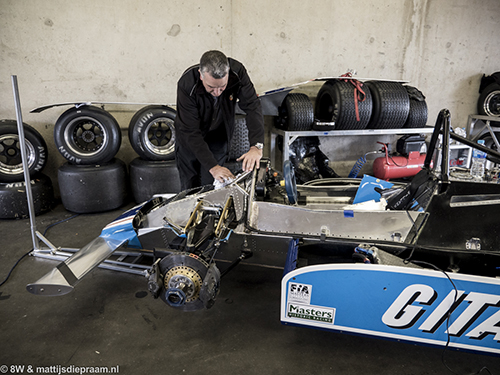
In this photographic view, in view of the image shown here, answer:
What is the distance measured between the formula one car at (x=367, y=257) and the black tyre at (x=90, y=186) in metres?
1.59

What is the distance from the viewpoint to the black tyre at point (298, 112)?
4.06 meters

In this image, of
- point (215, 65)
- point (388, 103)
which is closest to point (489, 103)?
point (388, 103)

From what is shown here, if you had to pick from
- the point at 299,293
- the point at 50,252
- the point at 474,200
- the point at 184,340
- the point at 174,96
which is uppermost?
the point at 174,96

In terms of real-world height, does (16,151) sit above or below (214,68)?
below

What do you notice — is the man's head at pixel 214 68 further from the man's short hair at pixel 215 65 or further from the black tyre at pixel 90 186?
the black tyre at pixel 90 186

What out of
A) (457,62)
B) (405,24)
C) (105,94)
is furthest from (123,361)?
(457,62)

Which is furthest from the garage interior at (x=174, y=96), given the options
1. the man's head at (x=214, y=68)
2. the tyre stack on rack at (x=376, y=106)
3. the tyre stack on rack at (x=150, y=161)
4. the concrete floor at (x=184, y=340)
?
the man's head at (x=214, y=68)

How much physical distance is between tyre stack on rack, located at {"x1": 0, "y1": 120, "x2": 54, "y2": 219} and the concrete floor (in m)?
1.38

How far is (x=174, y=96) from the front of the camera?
430 centimetres

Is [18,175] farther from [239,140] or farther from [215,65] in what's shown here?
[215,65]

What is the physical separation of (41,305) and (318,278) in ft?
5.78

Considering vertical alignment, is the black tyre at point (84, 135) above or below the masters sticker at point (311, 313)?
above

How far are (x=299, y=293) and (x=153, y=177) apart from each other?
2.51 meters

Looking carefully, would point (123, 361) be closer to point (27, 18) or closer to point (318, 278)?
point (318, 278)
